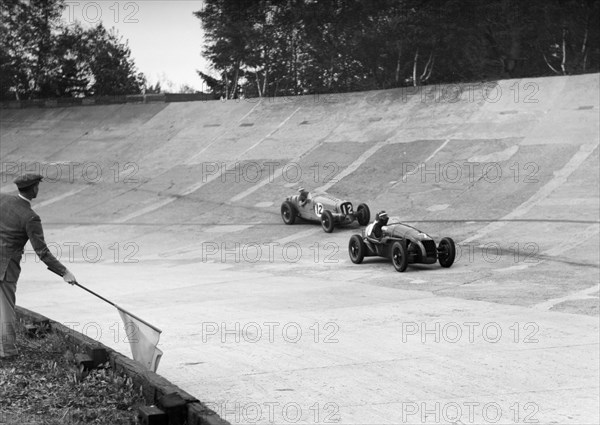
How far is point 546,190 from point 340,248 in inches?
296

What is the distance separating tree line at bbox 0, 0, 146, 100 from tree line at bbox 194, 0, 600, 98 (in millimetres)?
11256

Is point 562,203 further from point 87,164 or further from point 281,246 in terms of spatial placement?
point 87,164

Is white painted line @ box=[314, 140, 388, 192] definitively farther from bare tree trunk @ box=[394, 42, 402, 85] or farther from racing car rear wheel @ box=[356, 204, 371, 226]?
bare tree trunk @ box=[394, 42, 402, 85]

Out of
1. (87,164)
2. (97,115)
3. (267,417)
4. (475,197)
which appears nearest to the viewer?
(267,417)

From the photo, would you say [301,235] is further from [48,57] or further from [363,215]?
[48,57]

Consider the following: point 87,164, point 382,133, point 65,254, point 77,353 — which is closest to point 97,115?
point 87,164

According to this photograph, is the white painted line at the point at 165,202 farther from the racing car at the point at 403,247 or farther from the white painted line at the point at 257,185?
the racing car at the point at 403,247

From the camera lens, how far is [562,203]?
2405 cm

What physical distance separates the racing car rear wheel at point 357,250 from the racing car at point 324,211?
397 centimetres

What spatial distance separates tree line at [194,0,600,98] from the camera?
53906 mm

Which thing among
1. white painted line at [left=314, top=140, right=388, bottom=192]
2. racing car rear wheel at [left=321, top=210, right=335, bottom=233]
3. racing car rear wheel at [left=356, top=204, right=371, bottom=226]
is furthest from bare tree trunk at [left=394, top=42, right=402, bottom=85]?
racing car rear wheel at [left=321, top=210, right=335, bottom=233]

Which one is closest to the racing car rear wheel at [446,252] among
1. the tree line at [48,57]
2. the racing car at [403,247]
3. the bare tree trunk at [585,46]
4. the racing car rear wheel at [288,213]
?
the racing car at [403,247]

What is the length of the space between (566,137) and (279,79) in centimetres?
3192

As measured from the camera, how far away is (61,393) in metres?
7.56
